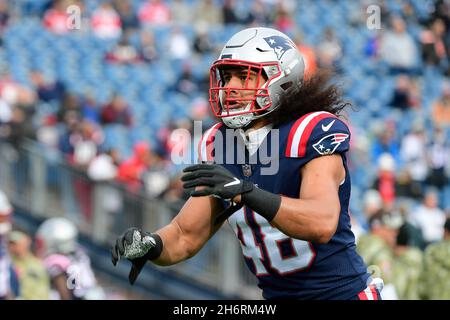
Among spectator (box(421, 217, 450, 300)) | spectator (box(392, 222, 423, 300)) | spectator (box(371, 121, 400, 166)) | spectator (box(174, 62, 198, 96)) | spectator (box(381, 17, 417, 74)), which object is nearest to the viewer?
spectator (box(421, 217, 450, 300))

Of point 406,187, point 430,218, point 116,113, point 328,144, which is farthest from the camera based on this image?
point 116,113

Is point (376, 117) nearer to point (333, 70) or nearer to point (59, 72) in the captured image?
point (59, 72)

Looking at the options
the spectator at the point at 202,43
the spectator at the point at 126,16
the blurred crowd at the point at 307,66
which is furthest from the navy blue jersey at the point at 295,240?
the spectator at the point at 126,16

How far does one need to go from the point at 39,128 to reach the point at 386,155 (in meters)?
4.83

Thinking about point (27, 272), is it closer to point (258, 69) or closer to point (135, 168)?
point (135, 168)

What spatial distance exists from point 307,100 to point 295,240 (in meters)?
0.61

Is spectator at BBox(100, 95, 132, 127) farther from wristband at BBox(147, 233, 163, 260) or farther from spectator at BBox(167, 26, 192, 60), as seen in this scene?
wristband at BBox(147, 233, 163, 260)

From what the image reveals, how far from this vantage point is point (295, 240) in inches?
164

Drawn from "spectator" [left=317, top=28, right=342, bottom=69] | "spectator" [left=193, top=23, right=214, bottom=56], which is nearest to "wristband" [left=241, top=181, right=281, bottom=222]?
"spectator" [left=317, top=28, right=342, bottom=69]

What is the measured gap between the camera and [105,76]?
52.4 ft

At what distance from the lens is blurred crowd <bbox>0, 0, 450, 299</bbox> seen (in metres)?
11.8

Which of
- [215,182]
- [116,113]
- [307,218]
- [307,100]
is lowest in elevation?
[116,113]

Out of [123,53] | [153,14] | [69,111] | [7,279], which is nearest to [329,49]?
[153,14]

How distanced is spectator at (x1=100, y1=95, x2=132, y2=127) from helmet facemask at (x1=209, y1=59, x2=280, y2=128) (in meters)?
9.71
